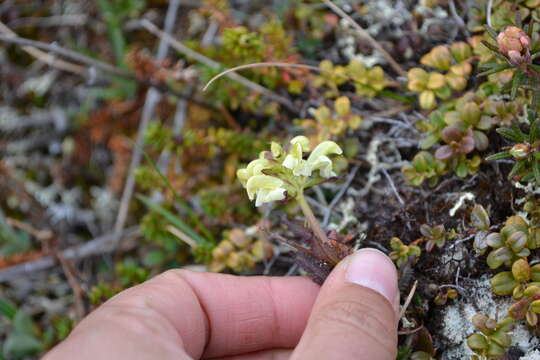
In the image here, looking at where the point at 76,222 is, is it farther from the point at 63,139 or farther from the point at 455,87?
the point at 455,87

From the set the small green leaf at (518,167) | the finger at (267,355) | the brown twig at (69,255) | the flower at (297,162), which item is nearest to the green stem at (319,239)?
the flower at (297,162)

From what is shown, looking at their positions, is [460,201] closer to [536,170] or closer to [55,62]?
[536,170]

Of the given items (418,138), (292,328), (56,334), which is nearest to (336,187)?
(418,138)

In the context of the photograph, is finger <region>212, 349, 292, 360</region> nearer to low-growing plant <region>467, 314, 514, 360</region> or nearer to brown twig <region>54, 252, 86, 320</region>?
low-growing plant <region>467, 314, 514, 360</region>

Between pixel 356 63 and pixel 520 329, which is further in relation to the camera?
pixel 356 63

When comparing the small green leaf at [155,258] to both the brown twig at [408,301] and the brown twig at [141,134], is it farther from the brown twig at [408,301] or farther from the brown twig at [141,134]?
the brown twig at [408,301]

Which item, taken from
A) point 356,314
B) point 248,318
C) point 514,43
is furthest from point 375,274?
point 514,43

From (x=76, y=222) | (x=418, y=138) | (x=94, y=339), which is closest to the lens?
(x=94, y=339)
